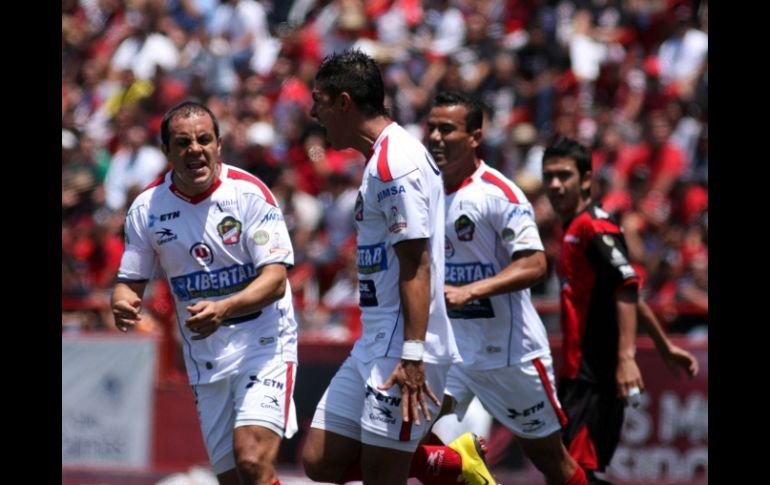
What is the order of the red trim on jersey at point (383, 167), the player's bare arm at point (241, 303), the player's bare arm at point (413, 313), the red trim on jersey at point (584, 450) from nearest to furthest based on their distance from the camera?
the player's bare arm at point (413, 313), the red trim on jersey at point (383, 167), the player's bare arm at point (241, 303), the red trim on jersey at point (584, 450)

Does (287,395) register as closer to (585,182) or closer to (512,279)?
(512,279)

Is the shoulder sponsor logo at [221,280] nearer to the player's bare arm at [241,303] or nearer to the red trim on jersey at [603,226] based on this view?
the player's bare arm at [241,303]

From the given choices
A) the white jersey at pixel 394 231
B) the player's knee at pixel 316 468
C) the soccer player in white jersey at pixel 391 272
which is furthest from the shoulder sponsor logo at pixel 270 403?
the white jersey at pixel 394 231

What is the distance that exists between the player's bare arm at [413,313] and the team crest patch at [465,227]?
1922 millimetres

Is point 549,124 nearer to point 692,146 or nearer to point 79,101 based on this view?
point 692,146

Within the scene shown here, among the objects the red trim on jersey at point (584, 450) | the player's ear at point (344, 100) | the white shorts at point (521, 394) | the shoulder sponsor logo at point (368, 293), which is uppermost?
the player's ear at point (344, 100)

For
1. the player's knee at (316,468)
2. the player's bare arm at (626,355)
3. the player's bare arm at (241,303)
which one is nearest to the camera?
the player's bare arm at (241,303)

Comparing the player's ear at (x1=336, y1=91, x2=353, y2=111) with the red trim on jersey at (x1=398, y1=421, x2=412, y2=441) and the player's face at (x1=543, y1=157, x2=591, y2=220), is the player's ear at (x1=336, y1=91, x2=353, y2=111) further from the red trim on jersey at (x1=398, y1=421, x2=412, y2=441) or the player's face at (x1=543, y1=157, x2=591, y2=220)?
the player's face at (x1=543, y1=157, x2=591, y2=220)

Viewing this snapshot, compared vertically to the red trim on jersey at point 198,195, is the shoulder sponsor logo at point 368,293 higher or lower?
lower

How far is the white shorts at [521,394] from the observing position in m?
8.09

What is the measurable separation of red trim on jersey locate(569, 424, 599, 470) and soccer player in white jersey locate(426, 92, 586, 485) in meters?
0.33

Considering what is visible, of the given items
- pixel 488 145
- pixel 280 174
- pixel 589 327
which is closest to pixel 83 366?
pixel 280 174

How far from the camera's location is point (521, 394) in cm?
816

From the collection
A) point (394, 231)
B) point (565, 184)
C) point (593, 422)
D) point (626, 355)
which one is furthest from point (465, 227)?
point (394, 231)
